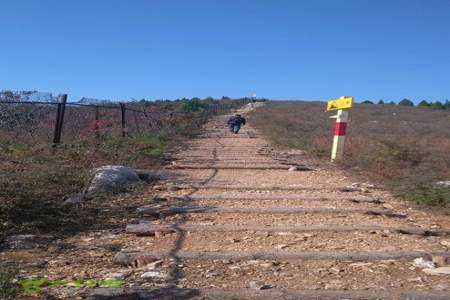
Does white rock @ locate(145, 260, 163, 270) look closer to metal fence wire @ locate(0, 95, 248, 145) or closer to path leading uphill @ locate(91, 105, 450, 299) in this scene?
path leading uphill @ locate(91, 105, 450, 299)

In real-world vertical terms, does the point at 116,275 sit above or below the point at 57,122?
below

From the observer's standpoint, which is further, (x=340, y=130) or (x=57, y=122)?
(x=57, y=122)

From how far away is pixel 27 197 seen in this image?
6.47m

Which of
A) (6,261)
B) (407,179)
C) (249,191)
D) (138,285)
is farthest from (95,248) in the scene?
(407,179)

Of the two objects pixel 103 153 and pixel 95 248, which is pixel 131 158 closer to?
pixel 103 153

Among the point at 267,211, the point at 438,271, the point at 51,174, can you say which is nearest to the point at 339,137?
the point at 267,211

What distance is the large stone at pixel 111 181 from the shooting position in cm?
755

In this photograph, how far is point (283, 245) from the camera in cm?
502

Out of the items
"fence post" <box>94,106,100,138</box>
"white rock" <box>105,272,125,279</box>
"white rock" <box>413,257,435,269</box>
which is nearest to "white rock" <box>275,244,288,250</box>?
"white rock" <box>413,257,435,269</box>

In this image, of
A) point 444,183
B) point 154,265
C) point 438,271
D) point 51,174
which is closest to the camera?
point 438,271

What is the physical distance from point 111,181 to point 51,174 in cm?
96

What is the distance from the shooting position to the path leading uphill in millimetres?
3920

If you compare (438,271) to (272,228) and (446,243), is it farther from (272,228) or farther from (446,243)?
(272,228)

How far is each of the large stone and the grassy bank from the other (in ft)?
0.82
